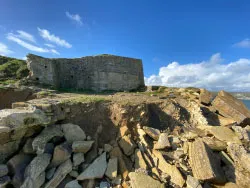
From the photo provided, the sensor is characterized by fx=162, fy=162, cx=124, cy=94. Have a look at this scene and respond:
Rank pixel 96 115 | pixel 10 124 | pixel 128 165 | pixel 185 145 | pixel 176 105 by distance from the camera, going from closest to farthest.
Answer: pixel 10 124
pixel 128 165
pixel 185 145
pixel 96 115
pixel 176 105

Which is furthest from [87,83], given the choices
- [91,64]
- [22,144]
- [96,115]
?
[22,144]

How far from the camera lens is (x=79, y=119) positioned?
5.92 m

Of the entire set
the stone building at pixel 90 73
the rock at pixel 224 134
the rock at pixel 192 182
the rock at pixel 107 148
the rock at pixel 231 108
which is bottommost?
the rock at pixel 192 182

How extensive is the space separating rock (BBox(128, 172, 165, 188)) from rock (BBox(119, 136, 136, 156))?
34.0 inches

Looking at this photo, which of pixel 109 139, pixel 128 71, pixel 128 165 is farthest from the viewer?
pixel 128 71

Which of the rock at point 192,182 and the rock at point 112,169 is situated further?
the rock at point 112,169

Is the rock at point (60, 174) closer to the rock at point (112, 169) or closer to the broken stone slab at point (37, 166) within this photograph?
the broken stone slab at point (37, 166)

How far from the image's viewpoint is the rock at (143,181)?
4016mm

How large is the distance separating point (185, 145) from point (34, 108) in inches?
195

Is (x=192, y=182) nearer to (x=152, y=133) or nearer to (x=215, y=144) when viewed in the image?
(x=215, y=144)

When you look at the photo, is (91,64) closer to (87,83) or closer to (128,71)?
(87,83)

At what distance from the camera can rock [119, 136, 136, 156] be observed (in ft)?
16.8

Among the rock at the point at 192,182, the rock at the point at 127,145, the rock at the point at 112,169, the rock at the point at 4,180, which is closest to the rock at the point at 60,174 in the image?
the rock at the point at 4,180

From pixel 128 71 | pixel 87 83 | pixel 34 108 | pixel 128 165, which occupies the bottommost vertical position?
pixel 128 165
